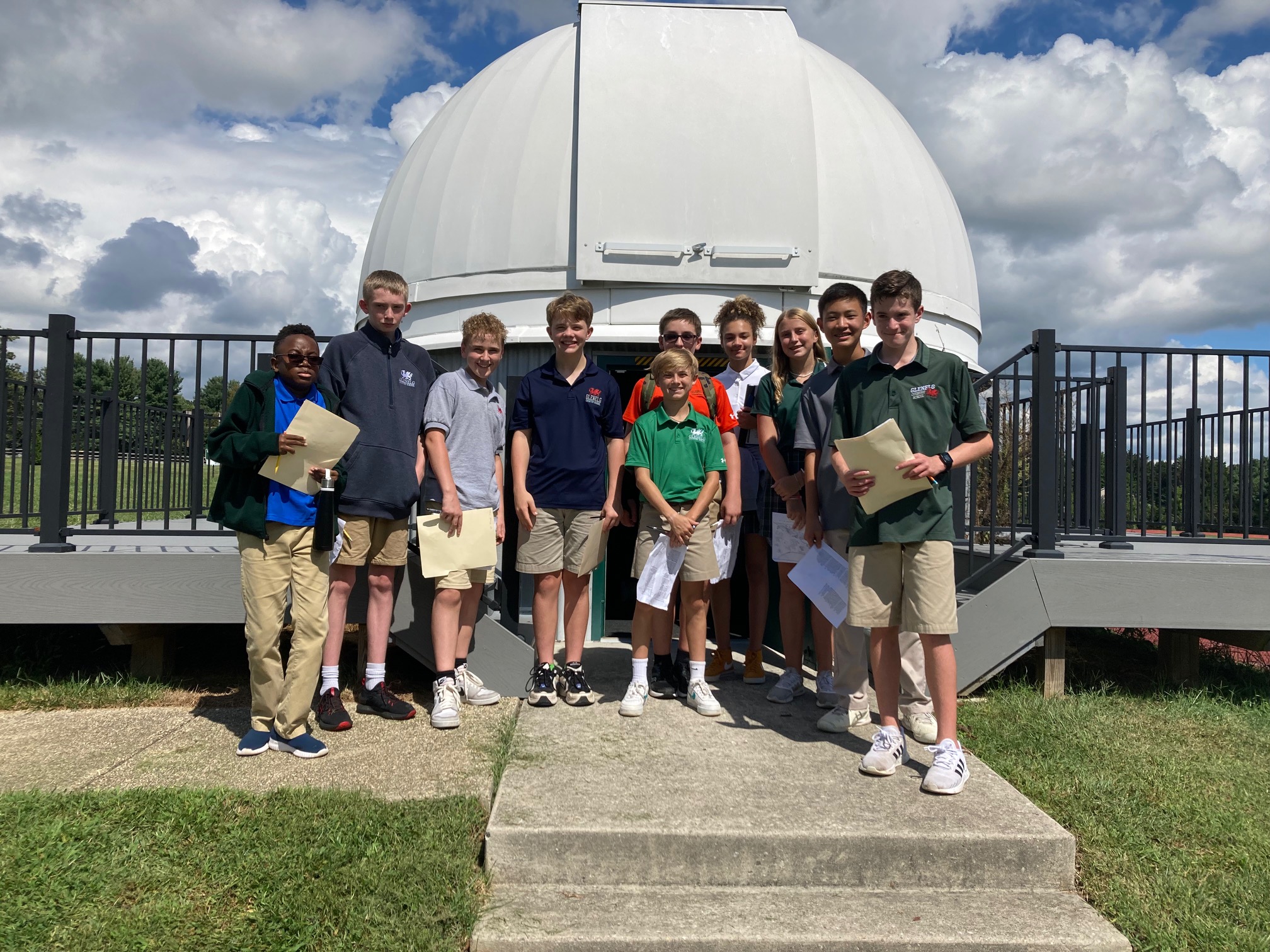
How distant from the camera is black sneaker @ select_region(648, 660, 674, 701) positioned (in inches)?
165

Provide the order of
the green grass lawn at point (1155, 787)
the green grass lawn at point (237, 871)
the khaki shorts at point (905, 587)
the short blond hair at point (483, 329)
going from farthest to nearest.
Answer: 1. the short blond hair at point (483, 329)
2. the khaki shorts at point (905, 587)
3. the green grass lawn at point (1155, 787)
4. the green grass lawn at point (237, 871)

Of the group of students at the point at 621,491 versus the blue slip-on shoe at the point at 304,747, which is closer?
the group of students at the point at 621,491

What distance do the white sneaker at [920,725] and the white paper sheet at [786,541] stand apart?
833mm

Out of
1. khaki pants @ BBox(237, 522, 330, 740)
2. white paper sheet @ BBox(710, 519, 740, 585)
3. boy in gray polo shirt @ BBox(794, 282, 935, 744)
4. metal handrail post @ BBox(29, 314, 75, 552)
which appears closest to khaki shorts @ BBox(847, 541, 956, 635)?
boy in gray polo shirt @ BBox(794, 282, 935, 744)

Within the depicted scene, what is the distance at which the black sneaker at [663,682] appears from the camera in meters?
4.18

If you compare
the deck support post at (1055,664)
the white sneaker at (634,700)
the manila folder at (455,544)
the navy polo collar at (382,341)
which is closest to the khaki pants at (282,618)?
the manila folder at (455,544)

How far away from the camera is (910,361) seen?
3.26 m

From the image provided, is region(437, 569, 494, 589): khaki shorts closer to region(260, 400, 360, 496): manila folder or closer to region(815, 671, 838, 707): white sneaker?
region(260, 400, 360, 496): manila folder

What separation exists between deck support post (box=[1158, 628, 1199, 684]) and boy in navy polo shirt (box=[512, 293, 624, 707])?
3552mm

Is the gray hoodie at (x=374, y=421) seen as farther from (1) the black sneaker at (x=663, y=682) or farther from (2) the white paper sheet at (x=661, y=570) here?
(1) the black sneaker at (x=663, y=682)

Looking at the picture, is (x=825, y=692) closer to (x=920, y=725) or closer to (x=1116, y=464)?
(x=920, y=725)

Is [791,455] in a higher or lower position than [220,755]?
higher

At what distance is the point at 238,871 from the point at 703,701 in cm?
200

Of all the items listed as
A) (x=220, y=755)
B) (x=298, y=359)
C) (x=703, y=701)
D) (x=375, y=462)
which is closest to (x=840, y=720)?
(x=703, y=701)
